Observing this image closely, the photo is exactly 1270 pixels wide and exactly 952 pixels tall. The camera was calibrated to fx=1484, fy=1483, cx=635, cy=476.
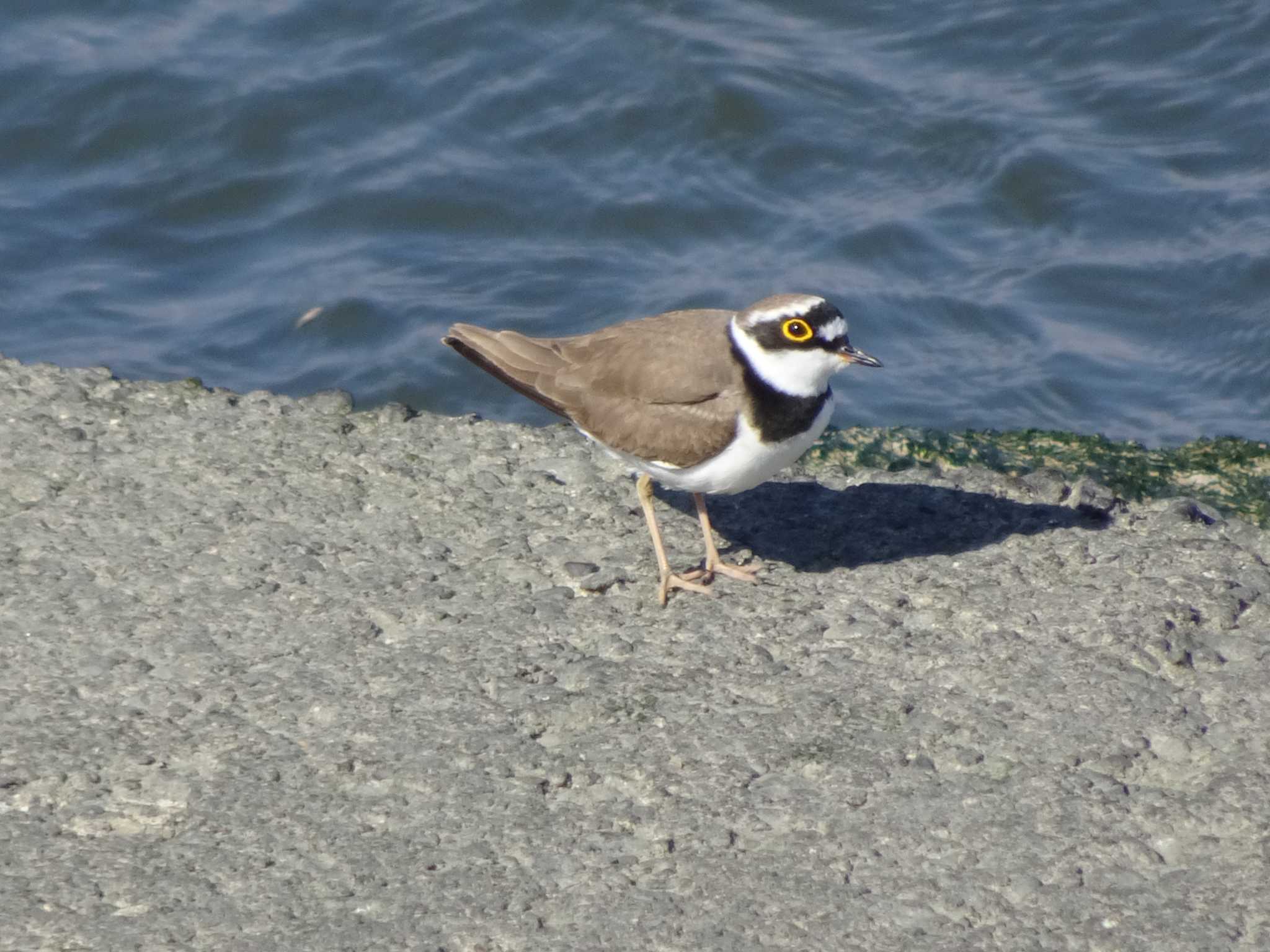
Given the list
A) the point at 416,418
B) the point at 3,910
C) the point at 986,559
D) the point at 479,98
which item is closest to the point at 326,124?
the point at 479,98

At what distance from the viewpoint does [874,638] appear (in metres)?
4.95

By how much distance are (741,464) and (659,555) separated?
0.44 m

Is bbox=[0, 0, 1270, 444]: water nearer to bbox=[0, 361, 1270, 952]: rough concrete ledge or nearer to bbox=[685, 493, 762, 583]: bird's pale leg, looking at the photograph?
bbox=[0, 361, 1270, 952]: rough concrete ledge

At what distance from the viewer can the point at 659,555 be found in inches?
210

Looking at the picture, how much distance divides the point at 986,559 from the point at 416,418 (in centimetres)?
243

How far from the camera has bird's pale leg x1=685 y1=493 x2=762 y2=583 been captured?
5.41 m

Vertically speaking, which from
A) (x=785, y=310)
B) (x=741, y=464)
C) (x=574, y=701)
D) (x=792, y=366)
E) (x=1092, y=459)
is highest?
(x=785, y=310)

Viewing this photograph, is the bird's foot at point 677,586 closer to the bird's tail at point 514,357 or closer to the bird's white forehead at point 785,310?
the bird's tail at point 514,357

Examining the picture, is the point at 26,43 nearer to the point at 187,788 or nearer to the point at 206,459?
Answer: the point at 206,459

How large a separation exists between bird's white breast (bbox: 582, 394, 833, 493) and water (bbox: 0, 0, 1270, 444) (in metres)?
4.13

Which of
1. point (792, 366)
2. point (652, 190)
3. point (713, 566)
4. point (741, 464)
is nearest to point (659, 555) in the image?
point (713, 566)

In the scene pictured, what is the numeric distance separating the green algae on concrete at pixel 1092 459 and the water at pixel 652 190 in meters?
2.77

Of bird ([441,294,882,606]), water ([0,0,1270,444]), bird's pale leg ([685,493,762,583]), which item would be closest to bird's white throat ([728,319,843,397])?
bird ([441,294,882,606])

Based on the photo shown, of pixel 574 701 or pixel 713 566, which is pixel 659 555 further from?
pixel 574 701
